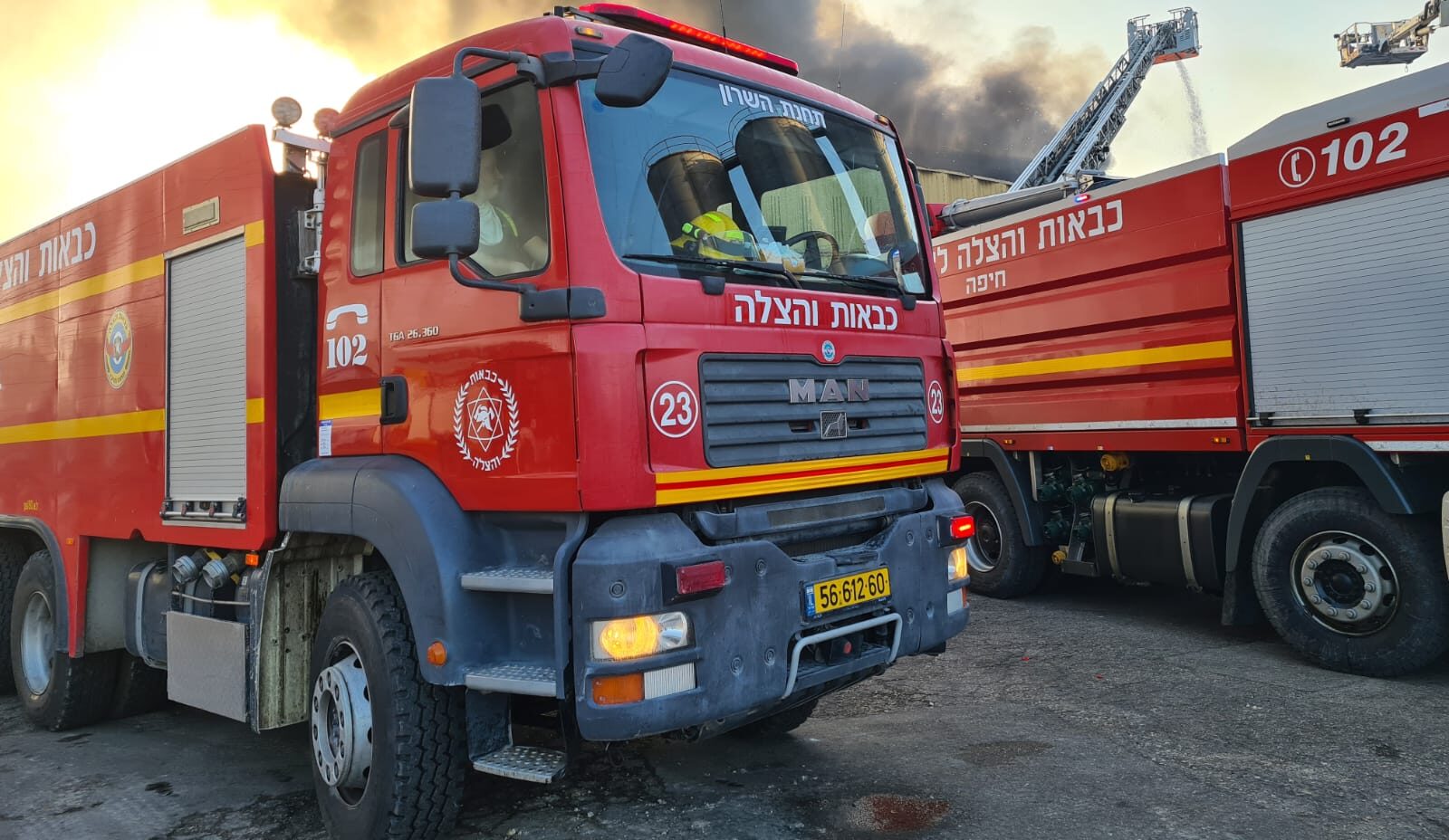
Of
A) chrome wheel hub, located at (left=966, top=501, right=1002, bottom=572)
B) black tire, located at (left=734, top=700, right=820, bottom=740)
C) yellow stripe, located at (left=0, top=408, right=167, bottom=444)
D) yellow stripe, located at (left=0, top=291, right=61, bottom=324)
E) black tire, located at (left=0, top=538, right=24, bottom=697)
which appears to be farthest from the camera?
chrome wheel hub, located at (left=966, top=501, right=1002, bottom=572)

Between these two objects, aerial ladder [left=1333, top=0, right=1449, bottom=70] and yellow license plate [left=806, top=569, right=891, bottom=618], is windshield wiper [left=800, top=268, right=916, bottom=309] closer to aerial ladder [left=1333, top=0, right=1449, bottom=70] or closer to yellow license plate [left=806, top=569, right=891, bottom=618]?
yellow license plate [left=806, top=569, right=891, bottom=618]

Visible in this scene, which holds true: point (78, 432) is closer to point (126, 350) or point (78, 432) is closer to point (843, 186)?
point (126, 350)

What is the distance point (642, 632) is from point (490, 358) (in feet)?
3.34

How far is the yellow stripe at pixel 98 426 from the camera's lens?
13.7 feet

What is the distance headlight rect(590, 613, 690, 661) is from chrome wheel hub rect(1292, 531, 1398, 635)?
4.25 meters

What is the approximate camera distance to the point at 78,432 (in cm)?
539

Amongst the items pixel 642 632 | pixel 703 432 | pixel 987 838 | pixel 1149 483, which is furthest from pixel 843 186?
pixel 1149 483

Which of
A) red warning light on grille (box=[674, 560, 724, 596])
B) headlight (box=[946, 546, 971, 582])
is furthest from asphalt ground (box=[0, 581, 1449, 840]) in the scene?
red warning light on grille (box=[674, 560, 724, 596])

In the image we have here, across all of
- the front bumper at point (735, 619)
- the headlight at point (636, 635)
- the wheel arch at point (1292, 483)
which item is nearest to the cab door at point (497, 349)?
the front bumper at point (735, 619)

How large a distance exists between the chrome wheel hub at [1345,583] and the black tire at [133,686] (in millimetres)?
6424

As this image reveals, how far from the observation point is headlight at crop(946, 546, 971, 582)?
411 cm

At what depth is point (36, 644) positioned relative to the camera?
5840 millimetres

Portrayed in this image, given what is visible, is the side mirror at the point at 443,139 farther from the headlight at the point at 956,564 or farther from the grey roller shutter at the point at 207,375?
the headlight at the point at 956,564

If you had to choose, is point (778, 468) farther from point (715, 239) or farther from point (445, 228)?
point (445, 228)
